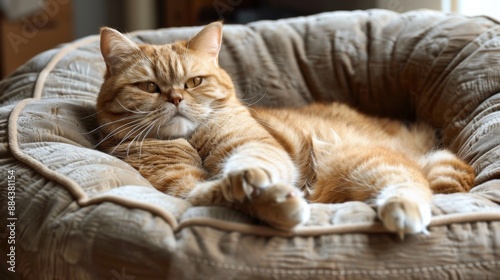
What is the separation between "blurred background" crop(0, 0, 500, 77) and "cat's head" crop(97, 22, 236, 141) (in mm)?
2326

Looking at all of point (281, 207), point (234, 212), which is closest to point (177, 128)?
point (234, 212)

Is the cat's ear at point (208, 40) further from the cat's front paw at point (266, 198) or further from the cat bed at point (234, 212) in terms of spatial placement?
the cat's front paw at point (266, 198)

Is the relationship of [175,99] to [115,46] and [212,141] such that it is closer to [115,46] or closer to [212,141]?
[212,141]

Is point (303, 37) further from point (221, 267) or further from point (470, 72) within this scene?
point (221, 267)

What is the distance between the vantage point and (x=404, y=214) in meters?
1.40

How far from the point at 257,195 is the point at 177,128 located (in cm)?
56

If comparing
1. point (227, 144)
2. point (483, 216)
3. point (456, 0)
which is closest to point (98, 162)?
point (227, 144)

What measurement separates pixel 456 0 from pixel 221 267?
2297 mm

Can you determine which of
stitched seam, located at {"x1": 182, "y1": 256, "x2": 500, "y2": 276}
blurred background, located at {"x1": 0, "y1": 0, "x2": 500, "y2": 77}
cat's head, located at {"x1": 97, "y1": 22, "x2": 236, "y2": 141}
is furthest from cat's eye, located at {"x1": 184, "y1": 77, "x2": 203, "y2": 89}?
blurred background, located at {"x1": 0, "y1": 0, "x2": 500, "y2": 77}

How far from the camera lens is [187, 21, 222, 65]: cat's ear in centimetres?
208

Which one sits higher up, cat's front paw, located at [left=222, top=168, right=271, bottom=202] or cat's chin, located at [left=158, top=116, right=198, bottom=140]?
cat's front paw, located at [left=222, top=168, right=271, bottom=202]

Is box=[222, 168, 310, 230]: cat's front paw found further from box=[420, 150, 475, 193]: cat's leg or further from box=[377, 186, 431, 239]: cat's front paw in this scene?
box=[420, 150, 475, 193]: cat's leg

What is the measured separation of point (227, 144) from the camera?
1905mm

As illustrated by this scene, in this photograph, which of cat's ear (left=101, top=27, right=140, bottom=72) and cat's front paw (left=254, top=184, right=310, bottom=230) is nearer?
cat's front paw (left=254, top=184, right=310, bottom=230)
